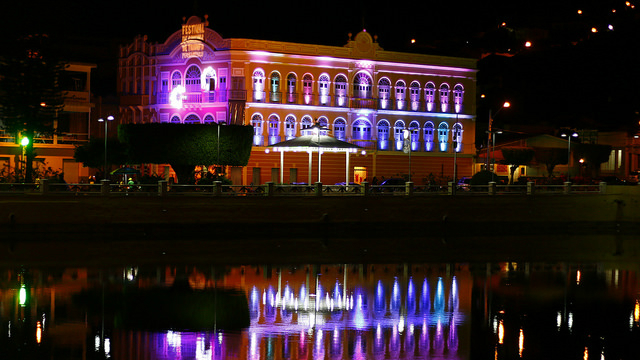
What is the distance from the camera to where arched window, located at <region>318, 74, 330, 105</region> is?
60.0 m

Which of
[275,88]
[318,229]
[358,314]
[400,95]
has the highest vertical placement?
[400,95]

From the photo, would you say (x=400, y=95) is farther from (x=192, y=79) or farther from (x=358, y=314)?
(x=358, y=314)

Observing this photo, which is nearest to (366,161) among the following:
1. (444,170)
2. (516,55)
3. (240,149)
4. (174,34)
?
(444,170)

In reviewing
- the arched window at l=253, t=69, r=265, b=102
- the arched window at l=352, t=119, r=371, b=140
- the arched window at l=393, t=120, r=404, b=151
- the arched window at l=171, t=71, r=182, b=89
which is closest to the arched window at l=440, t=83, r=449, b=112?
the arched window at l=393, t=120, r=404, b=151

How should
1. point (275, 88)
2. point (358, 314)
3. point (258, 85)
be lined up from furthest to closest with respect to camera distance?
point (275, 88)
point (258, 85)
point (358, 314)

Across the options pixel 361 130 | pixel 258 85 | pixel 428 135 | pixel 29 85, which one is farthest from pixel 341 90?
pixel 29 85

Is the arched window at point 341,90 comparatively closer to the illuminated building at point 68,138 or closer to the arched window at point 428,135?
the arched window at point 428,135

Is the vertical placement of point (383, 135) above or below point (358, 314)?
above

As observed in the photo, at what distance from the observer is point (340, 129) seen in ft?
200

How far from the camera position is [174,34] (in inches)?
2313

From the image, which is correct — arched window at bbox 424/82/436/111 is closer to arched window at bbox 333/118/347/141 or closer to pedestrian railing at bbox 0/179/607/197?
arched window at bbox 333/118/347/141

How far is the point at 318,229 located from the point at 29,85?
19134mm

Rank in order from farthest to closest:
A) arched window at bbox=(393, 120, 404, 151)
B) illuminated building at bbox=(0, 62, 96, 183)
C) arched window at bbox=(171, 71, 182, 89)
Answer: arched window at bbox=(393, 120, 404, 151) < arched window at bbox=(171, 71, 182, 89) < illuminated building at bbox=(0, 62, 96, 183)

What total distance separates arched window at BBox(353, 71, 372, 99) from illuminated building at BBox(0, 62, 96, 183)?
63.4 ft
